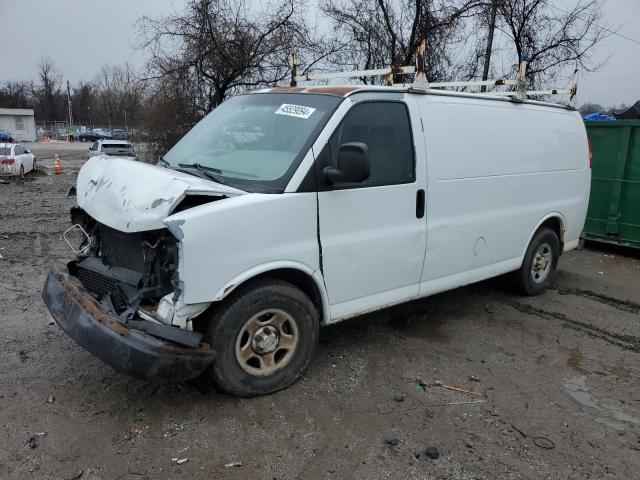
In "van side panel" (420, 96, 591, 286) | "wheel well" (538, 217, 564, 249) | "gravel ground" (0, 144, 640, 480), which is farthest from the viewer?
"wheel well" (538, 217, 564, 249)

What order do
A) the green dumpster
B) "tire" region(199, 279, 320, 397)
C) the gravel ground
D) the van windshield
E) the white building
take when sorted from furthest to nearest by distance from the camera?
the white building → the green dumpster → the van windshield → "tire" region(199, 279, 320, 397) → the gravel ground

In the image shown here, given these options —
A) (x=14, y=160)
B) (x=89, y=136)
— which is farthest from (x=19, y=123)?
(x=14, y=160)

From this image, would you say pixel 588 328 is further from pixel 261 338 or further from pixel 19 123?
pixel 19 123

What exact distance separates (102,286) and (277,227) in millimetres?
1397

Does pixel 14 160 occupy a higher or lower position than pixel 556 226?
lower

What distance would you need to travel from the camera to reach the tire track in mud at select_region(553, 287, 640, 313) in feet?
19.0

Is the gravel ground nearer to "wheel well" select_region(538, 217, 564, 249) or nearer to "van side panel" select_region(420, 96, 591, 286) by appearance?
"van side panel" select_region(420, 96, 591, 286)

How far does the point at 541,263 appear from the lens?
19.4 ft

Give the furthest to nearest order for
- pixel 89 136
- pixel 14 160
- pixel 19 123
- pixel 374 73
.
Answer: pixel 19 123, pixel 89 136, pixel 14 160, pixel 374 73

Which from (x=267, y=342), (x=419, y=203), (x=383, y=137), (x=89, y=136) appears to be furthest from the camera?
(x=89, y=136)

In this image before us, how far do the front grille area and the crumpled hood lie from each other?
48cm

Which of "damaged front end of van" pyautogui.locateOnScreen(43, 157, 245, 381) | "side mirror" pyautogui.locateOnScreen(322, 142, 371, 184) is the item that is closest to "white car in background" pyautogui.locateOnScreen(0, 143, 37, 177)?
"damaged front end of van" pyautogui.locateOnScreen(43, 157, 245, 381)

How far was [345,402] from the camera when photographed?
359 centimetres

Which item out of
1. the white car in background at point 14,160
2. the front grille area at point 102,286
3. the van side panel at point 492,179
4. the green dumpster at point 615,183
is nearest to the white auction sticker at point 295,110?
the van side panel at point 492,179
